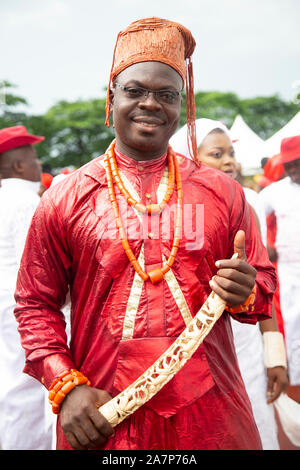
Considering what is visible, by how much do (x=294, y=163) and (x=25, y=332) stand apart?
134 inches

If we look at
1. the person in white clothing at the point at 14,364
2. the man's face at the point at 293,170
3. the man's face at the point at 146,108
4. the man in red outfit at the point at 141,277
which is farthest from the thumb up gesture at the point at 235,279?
the man's face at the point at 293,170

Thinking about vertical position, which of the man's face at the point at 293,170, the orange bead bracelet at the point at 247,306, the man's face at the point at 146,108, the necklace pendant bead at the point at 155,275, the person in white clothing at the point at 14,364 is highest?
the man's face at the point at 146,108

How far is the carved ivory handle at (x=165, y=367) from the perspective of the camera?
1802 millimetres

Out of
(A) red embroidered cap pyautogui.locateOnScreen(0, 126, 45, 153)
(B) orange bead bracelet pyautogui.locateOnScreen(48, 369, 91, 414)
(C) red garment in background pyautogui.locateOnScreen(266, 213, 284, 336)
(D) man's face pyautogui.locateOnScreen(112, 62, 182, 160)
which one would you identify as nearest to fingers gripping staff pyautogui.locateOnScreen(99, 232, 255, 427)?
(B) orange bead bracelet pyautogui.locateOnScreen(48, 369, 91, 414)

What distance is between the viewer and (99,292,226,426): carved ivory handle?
180 cm

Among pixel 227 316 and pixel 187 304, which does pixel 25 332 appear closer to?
pixel 187 304

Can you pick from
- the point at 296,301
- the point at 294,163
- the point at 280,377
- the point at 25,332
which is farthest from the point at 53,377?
the point at 294,163

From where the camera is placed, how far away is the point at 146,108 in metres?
1.98

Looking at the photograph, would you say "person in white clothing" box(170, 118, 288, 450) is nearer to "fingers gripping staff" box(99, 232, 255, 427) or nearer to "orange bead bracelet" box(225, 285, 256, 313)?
"orange bead bracelet" box(225, 285, 256, 313)

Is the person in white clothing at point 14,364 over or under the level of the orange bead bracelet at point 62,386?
under

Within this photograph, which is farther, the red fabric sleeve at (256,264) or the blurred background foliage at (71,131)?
the blurred background foliage at (71,131)

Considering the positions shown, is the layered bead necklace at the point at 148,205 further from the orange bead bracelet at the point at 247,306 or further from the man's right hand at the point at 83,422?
the man's right hand at the point at 83,422

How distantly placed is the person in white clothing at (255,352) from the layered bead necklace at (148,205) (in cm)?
139
